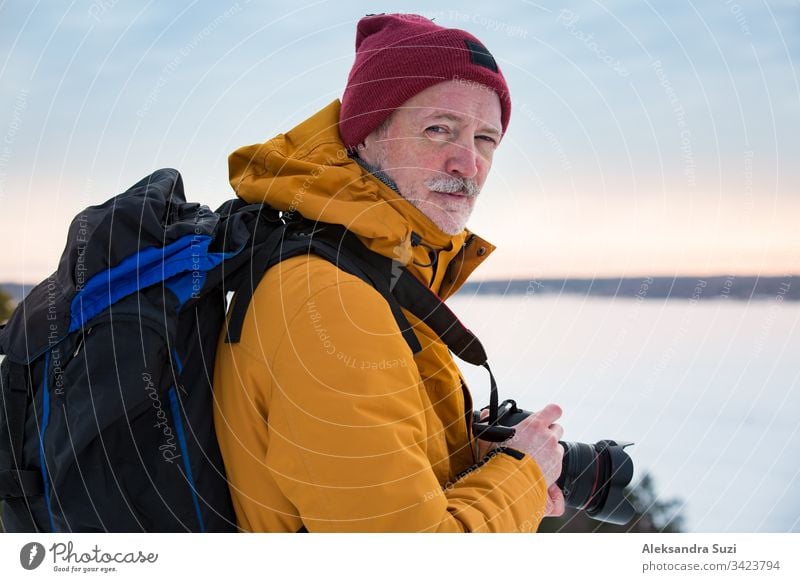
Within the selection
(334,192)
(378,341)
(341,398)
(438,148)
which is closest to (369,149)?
(438,148)

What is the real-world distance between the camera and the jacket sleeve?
22.6 inches

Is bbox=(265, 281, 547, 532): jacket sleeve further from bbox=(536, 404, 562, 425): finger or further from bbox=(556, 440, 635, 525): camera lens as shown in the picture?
bbox=(556, 440, 635, 525): camera lens

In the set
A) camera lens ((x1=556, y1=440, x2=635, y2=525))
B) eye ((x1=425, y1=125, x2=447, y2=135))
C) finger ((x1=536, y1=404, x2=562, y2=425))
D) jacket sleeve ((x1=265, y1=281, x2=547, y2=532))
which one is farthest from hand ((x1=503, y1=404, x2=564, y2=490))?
eye ((x1=425, y1=125, x2=447, y2=135))

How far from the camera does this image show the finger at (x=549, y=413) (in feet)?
6.84

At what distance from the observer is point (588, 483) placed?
7.36 feet

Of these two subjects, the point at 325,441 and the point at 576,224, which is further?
the point at 576,224

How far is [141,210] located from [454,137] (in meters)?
0.87

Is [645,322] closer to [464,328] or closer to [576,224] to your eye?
[576,224]

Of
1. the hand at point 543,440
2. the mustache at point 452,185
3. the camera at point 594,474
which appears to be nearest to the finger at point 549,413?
the hand at point 543,440

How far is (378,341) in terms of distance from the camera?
1.64 metres

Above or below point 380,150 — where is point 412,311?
below

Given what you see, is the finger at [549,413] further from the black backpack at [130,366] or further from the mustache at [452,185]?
the mustache at [452,185]

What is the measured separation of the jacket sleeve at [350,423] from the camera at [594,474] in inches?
22.6

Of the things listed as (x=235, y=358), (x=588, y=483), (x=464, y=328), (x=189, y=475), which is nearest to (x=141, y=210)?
(x=235, y=358)
